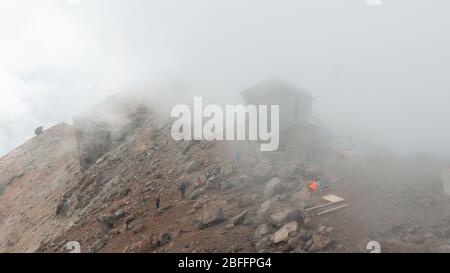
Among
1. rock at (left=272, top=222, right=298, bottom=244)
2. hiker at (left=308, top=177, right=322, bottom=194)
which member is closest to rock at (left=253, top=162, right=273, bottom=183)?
hiker at (left=308, top=177, right=322, bottom=194)

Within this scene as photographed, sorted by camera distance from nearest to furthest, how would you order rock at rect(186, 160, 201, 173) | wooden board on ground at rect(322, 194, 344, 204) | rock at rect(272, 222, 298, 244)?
1. rock at rect(272, 222, 298, 244)
2. wooden board on ground at rect(322, 194, 344, 204)
3. rock at rect(186, 160, 201, 173)

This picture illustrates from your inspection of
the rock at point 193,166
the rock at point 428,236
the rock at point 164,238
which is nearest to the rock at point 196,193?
the rock at point 193,166

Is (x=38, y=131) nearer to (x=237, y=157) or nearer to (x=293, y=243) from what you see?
(x=237, y=157)

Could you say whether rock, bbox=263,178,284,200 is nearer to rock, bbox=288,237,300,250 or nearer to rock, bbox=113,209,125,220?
rock, bbox=288,237,300,250

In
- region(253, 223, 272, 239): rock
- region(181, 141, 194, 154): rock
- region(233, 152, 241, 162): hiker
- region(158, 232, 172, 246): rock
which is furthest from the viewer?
region(181, 141, 194, 154): rock

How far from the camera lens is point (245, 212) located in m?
20.5

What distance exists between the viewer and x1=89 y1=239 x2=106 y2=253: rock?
74.6 feet

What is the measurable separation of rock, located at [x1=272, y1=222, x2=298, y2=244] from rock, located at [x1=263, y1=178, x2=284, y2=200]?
13.3 feet

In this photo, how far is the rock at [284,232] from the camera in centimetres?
1731

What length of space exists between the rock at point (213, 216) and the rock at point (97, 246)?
661 centimetres

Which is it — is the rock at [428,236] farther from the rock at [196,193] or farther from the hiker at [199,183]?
the hiker at [199,183]
